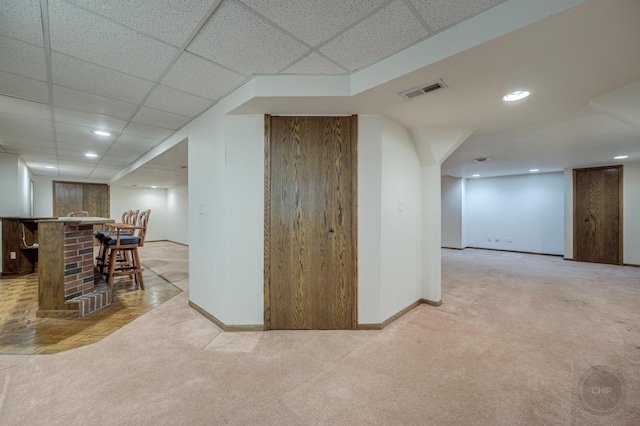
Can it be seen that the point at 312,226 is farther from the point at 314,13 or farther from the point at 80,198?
the point at 80,198

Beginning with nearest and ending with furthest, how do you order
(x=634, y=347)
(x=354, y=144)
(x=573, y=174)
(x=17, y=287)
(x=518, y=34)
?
1. (x=518, y=34)
2. (x=634, y=347)
3. (x=354, y=144)
4. (x=17, y=287)
5. (x=573, y=174)

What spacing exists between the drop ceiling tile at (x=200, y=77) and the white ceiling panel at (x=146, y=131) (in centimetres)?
138

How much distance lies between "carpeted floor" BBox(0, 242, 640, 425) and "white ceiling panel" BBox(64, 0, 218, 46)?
7.18 feet

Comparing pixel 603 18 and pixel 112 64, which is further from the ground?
pixel 112 64

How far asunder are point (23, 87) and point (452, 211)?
8.60 meters

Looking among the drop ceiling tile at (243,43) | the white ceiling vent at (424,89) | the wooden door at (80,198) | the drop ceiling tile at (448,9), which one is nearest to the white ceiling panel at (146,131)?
the drop ceiling tile at (243,43)

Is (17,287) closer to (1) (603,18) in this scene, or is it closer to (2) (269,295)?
(2) (269,295)

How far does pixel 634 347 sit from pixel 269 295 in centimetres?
308

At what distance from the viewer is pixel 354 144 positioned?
2.49 metres

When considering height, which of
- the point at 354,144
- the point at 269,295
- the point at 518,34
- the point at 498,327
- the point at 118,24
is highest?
the point at 118,24

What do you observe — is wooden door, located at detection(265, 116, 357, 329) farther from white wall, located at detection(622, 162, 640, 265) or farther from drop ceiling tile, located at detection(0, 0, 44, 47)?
white wall, located at detection(622, 162, 640, 265)

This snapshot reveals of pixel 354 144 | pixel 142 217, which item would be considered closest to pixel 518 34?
pixel 354 144

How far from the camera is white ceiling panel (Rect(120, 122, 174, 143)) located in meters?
3.35

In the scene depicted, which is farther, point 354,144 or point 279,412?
Answer: point 354,144
